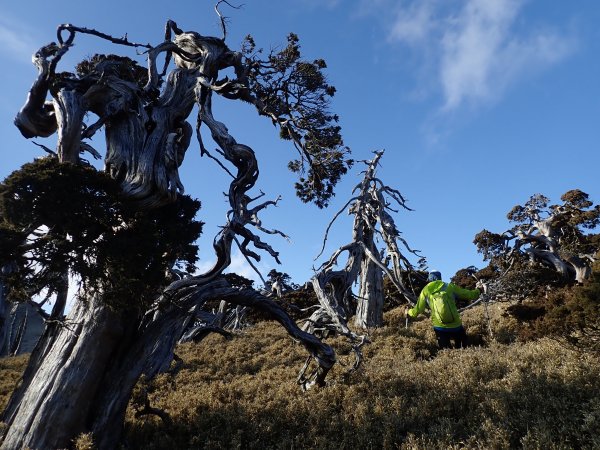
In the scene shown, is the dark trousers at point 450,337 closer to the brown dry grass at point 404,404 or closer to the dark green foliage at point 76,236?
the brown dry grass at point 404,404

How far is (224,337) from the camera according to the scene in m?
16.8

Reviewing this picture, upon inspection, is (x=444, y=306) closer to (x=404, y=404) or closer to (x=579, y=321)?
(x=579, y=321)

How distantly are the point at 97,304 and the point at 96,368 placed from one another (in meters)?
1.06

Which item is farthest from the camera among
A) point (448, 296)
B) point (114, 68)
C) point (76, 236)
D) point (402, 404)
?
point (448, 296)

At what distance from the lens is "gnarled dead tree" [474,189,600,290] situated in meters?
18.6

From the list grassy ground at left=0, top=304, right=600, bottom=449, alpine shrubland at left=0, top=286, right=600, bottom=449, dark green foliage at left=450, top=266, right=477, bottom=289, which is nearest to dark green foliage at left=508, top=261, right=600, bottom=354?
alpine shrubland at left=0, top=286, right=600, bottom=449

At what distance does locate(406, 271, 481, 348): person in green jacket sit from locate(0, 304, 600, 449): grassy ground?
0.70 m

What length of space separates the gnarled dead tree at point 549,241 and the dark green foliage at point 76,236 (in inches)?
596

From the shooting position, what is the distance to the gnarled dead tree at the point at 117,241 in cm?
618

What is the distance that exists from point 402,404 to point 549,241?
17591 millimetres

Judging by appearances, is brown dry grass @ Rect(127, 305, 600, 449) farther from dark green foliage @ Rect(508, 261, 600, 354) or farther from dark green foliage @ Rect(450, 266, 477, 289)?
dark green foliage @ Rect(450, 266, 477, 289)

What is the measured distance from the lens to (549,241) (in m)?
20.6

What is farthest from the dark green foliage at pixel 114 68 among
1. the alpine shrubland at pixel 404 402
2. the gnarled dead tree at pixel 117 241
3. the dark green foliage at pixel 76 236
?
the alpine shrubland at pixel 404 402

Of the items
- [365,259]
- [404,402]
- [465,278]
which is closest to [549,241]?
[465,278]
